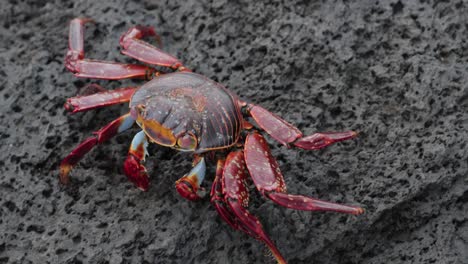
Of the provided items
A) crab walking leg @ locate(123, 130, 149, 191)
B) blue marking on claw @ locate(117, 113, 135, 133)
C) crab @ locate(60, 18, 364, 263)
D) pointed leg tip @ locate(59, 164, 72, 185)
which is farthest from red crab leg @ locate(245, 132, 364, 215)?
pointed leg tip @ locate(59, 164, 72, 185)

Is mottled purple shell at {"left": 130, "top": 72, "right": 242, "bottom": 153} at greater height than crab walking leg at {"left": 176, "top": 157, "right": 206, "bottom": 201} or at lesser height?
greater

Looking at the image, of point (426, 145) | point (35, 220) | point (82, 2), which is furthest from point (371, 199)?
point (82, 2)

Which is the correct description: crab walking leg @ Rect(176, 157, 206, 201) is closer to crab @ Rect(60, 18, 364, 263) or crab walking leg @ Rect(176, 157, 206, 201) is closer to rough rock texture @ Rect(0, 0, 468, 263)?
crab @ Rect(60, 18, 364, 263)

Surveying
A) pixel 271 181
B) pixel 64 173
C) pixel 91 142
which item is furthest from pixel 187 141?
pixel 64 173

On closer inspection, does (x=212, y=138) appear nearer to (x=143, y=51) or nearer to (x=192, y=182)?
(x=192, y=182)

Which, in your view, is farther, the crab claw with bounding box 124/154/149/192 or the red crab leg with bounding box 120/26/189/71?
the red crab leg with bounding box 120/26/189/71

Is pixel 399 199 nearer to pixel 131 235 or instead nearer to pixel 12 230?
pixel 131 235

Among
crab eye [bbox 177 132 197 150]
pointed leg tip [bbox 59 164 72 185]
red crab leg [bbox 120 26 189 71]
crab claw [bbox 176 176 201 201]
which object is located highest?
red crab leg [bbox 120 26 189 71]

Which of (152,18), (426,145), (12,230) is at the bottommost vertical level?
(12,230)
